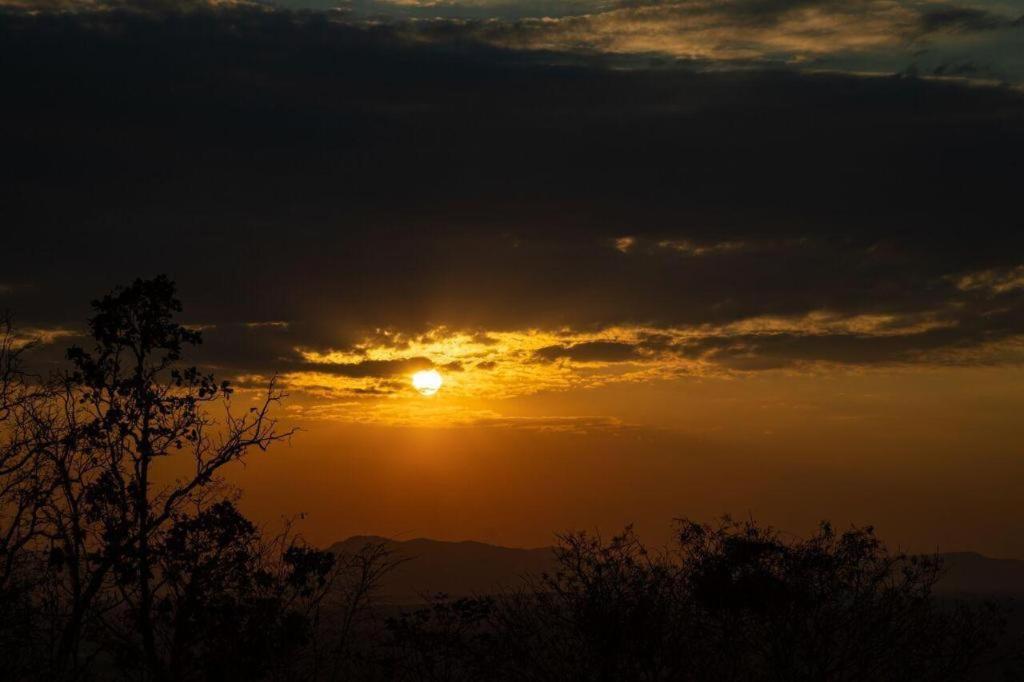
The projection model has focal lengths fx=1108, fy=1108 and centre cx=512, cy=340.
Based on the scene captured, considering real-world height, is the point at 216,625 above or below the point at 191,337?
below

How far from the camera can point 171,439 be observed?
30219 mm

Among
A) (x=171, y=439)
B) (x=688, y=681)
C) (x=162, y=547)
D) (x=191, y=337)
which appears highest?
(x=191, y=337)

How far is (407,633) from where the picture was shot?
40.7 m

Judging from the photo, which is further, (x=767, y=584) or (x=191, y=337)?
(x=767, y=584)

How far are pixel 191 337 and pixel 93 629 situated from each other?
8606mm

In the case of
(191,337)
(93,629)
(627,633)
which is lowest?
(627,633)

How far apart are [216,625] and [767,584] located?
19.2 metres

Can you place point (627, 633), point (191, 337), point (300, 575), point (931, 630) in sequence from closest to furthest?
point (191, 337)
point (300, 575)
point (627, 633)
point (931, 630)

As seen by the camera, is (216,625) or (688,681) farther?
(688,681)

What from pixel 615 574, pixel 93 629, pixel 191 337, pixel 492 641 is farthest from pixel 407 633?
pixel 191 337

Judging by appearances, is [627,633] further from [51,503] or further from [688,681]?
[51,503]

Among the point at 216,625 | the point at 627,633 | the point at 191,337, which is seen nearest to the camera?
the point at 191,337

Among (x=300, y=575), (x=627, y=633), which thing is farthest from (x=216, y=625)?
(x=627, y=633)

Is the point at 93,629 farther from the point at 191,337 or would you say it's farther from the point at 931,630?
the point at 931,630
